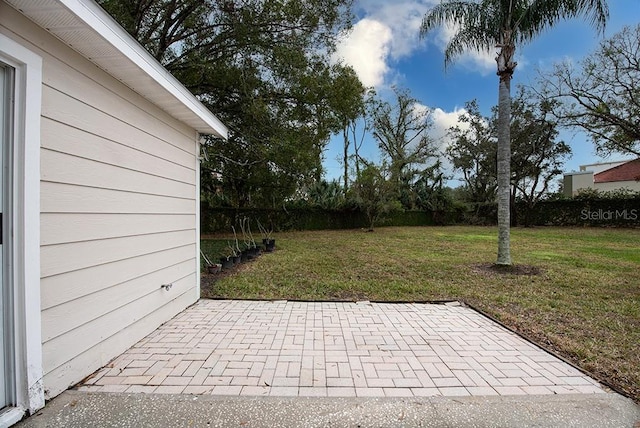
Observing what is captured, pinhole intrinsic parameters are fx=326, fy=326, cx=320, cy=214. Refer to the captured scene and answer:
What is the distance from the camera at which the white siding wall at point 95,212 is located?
1.94 m

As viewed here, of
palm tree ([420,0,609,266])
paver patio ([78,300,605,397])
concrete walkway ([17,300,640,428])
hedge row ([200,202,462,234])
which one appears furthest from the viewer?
hedge row ([200,202,462,234])

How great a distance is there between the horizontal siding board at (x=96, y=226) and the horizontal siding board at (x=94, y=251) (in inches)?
1.5

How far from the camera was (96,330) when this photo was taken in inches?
91.2

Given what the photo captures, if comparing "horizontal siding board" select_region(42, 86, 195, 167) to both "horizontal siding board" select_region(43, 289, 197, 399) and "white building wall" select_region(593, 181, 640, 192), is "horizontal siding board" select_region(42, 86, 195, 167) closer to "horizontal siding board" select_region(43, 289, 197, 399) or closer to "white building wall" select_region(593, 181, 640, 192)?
"horizontal siding board" select_region(43, 289, 197, 399)

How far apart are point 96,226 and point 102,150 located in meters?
0.56

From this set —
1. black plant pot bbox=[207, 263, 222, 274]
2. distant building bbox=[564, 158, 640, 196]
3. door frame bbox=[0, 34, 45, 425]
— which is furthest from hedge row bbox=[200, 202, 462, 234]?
door frame bbox=[0, 34, 45, 425]

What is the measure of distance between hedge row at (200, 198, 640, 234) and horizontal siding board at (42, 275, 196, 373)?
37.8 ft

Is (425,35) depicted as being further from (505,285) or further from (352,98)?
(505,285)

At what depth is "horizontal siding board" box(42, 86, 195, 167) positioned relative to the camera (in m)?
1.95

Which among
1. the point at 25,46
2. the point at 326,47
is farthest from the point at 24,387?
the point at 326,47

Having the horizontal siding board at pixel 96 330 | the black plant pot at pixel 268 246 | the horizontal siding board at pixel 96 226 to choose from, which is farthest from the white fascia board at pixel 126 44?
the black plant pot at pixel 268 246

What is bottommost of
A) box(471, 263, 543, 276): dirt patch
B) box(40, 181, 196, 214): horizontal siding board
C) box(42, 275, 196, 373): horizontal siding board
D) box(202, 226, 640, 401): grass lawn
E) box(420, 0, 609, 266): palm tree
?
box(202, 226, 640, 401): grass lawn

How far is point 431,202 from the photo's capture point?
822 inches

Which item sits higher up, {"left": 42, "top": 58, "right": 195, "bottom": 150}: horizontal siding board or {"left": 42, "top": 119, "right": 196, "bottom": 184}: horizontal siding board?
{"left": 42, "top": 58, "right": 195, "bottom": 150}: horizontal siding board
